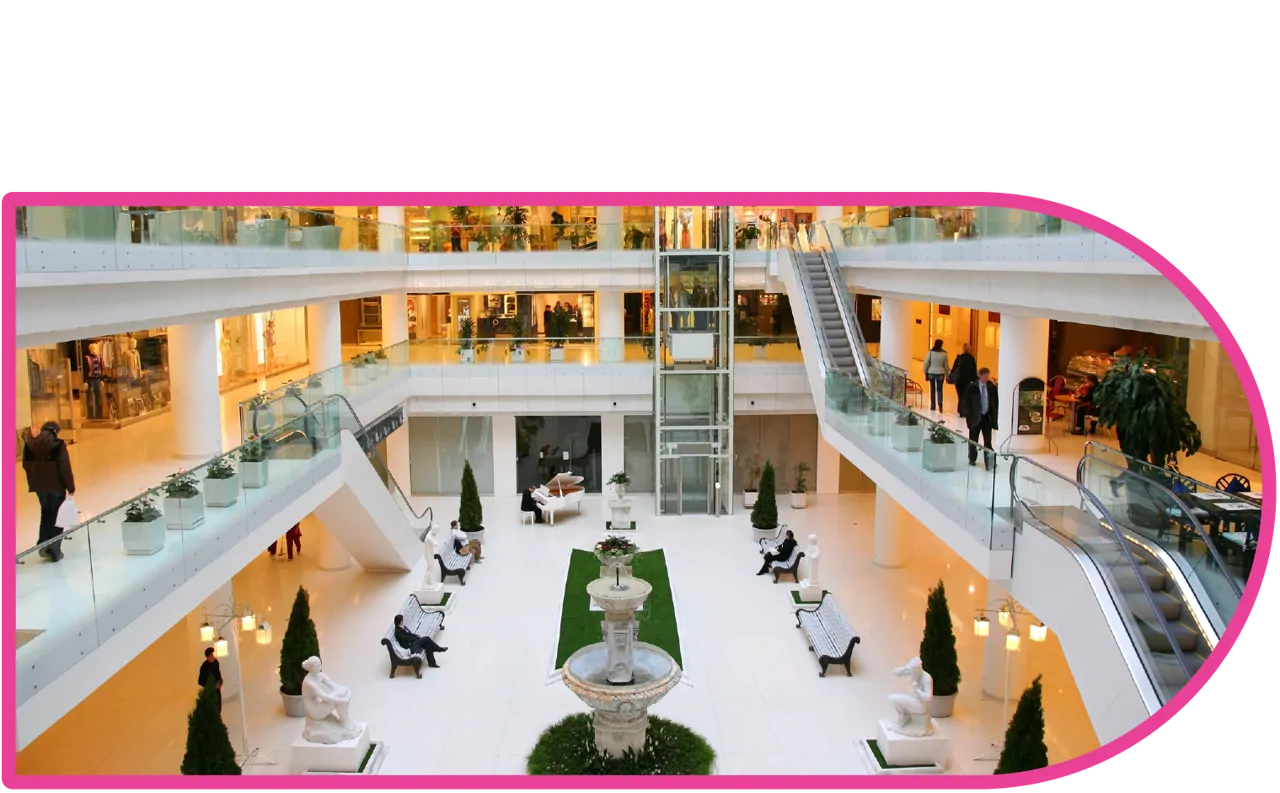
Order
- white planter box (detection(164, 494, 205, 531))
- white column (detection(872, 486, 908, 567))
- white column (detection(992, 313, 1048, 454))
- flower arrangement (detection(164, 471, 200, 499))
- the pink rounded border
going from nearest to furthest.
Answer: the pink rounded border, white planter box (detection(164, 494, 205, 531)), flower arrangement (detection(164, 471, 200, 499)), white column (detection(992, 313, 1048, 454)), white column (detection(872, 486, 908, 567))

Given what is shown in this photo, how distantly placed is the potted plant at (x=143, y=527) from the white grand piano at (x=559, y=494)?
12514mm

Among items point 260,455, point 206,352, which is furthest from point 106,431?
point 260,455

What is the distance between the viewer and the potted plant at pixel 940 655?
12.3m

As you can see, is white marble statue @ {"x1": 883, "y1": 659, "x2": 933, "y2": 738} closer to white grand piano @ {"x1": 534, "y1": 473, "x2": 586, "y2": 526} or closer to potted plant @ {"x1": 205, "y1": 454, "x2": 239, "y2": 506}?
potted plant @ {"x1": 205, "y1": 454, "x2": 239, "y2": 506}

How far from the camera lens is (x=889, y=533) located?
18.3m

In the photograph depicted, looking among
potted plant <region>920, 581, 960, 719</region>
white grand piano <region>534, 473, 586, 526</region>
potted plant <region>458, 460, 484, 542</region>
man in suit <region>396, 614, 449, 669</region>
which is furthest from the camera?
white grand piano <region>534, 473, 586, 526</region>

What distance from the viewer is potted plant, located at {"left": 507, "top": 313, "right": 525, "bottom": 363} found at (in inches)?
919

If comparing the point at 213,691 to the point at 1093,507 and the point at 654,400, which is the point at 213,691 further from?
the point at 654,400

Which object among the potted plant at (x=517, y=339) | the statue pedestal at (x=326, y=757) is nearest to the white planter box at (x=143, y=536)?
the statue pedestal at (x=326, y=757)

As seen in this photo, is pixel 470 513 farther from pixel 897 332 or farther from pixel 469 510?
pixel 897 332

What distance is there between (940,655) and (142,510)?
29.5 ft

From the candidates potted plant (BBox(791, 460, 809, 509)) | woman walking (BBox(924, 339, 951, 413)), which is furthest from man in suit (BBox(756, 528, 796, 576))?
potted plant (BBox(791, 460, 809, 509))

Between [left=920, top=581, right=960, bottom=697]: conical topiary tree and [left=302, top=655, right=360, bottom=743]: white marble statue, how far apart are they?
6.78 meters

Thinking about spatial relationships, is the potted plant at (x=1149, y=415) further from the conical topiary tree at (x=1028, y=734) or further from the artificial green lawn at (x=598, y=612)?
the artificial green lawn at (x=598, y=612)
